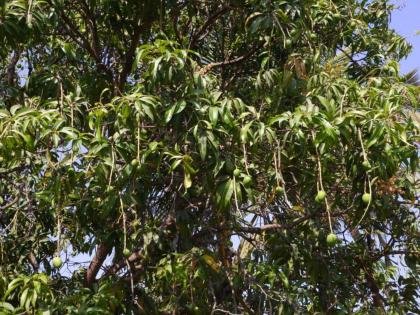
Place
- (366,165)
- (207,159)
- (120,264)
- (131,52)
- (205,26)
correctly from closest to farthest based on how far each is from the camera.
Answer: (366,165) < (207,159) < (120,264) < (131,52) < (205,26)

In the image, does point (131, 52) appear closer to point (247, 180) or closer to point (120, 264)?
point (120, 264)

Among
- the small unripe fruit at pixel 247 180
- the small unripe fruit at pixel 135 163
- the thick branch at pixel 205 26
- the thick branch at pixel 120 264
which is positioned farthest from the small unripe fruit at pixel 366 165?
→ the thick branch at pixel 205 26

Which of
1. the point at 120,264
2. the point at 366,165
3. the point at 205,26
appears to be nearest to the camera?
the point at 366,165

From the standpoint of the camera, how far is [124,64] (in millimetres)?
3844

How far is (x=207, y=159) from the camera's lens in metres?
2.79

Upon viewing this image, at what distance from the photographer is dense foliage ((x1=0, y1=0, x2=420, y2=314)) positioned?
270cm

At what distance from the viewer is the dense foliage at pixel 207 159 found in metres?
2.70

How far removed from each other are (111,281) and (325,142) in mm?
1342

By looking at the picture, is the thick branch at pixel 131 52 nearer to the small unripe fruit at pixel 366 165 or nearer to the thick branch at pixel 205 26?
the thick branch at pixel 205 26

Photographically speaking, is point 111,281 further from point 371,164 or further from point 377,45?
point 377,45

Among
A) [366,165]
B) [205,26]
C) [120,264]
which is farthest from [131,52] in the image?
[366,165]

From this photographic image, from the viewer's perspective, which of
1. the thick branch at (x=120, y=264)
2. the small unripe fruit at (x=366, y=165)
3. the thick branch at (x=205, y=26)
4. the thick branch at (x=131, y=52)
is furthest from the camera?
the thick branch at (x=205, y=26)

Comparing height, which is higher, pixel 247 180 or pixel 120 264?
pixel 247 180

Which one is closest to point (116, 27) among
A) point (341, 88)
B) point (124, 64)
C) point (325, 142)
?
point (124, 64)
